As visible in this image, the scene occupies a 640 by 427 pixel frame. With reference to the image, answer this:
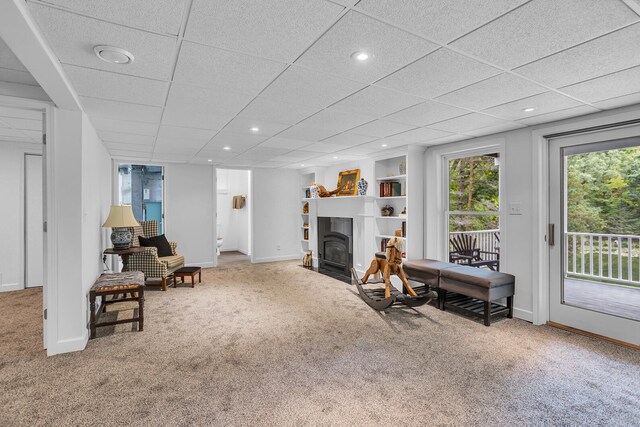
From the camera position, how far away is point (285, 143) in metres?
4.52

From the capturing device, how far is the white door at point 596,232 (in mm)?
3033

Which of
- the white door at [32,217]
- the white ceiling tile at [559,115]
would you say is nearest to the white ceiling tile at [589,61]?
the white ceiling tile at [559,115]

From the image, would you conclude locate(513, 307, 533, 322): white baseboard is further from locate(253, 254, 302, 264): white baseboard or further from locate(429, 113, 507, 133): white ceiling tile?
locate(253, 254, 302, 264): white baseboard

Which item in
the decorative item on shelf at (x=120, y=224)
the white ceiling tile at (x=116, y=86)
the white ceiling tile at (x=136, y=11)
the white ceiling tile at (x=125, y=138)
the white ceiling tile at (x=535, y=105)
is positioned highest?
the white ceiling tile at (x=125, y=138)

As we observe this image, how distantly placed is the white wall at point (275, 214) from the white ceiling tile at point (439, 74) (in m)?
5.33

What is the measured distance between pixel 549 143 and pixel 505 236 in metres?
1.13

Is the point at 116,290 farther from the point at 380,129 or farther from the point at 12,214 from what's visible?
the point at 380,129

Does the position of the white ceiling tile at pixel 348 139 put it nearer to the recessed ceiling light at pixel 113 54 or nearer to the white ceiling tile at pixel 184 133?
the white ceiling tile at pixel 184 133

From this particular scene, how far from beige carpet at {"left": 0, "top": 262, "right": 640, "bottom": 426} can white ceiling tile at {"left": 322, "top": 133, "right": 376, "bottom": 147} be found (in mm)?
2186

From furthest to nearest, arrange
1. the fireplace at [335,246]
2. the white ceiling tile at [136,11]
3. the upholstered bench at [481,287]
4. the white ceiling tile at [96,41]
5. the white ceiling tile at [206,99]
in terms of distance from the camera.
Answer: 1. the fireplace at [335,246]
2. the upholstered bench at [481,287]
3. the white ceiling tile at [206,99]
4. the white ceiling tile at [96,41]
5. the white ceiling tile at [136,11]

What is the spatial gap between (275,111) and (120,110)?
4.68 ft

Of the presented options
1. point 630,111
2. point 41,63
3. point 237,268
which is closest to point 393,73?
point 41,63

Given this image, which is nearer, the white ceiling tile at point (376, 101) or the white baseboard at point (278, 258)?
the white ceiling tile at point (376, 101)

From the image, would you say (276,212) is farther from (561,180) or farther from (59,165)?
(561,180)
